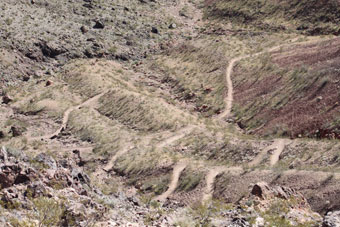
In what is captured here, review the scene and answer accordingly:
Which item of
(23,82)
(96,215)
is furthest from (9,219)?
(23,82)

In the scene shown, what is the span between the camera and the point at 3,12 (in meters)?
48.7

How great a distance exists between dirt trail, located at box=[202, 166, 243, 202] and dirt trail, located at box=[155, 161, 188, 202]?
1709 mm

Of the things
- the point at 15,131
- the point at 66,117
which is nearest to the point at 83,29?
the point at 66,117

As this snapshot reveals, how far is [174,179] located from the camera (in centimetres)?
2353

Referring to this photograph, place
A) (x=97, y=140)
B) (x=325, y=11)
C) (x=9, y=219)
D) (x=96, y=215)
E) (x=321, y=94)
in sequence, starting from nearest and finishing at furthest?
(x=9, y=219) < (x=96, y=215) < (x=321, y=94) < (x=97, y=140) < (x=325, y=11)

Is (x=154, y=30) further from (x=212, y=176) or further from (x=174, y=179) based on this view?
(x=212, y=176)

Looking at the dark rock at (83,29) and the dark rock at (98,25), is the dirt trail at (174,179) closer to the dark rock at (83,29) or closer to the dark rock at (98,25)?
the dark rock at (83,29)

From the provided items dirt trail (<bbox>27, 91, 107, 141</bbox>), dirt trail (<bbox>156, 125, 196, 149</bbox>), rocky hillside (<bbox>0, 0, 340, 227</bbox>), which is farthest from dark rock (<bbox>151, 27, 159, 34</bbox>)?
dirt trail (<bbox>156, 125, 196, 149</bbox>)

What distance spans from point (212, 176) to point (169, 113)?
1105 centimetres

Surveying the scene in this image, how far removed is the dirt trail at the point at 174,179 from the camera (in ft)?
72.9

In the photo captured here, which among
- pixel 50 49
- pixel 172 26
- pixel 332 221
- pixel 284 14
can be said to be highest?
pixel 332 221

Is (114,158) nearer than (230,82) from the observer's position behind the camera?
Yes

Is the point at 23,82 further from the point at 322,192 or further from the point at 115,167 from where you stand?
the point at 322,192

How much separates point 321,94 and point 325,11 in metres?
20.3
